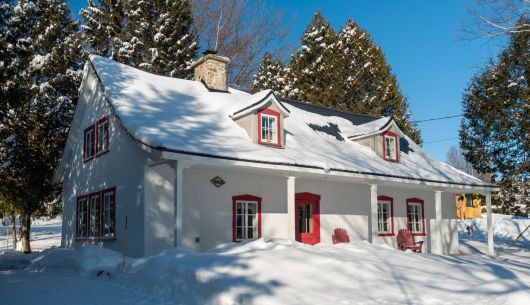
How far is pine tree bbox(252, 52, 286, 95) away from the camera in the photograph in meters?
42.9

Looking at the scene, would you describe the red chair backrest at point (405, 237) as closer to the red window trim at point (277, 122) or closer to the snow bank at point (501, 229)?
the red window trim at point (277, 122)

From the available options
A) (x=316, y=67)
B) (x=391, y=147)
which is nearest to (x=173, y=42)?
(x=316, y=67)

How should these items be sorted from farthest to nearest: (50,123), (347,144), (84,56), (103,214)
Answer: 1. (84,56)
2. (50,123)
3. (347,144)
4. (103,214)

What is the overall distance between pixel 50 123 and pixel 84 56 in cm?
424

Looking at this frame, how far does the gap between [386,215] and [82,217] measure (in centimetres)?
1170

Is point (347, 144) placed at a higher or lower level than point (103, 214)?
higher

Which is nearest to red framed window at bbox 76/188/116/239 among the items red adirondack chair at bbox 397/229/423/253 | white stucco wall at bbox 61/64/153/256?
white stucco wall at bbox 61/64/153/256

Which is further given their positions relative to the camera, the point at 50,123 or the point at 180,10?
the point at 180,10

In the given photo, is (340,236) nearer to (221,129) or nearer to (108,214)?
(221,129)

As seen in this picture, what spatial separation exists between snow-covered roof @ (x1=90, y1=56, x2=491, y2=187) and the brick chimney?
1.59ft

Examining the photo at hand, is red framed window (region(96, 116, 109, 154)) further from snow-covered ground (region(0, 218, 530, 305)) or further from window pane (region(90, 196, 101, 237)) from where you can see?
snow-covered ground (region(0, 218, 530, 305))

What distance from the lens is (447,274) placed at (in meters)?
8.94

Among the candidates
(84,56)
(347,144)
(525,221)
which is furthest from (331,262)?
(525,221)

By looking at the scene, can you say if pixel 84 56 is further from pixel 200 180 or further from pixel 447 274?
pixel 447 274
